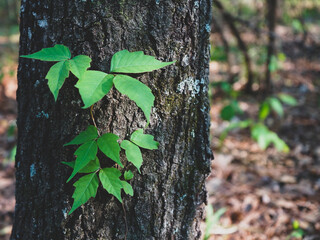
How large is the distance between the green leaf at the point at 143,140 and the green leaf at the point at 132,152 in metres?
0.02

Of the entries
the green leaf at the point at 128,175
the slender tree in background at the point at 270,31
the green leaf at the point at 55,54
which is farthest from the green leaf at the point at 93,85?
the slender tree in background at the point at 270,31

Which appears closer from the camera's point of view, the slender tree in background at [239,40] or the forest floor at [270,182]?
the forest floor at [270,182]

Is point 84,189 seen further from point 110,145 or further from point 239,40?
point 239,40

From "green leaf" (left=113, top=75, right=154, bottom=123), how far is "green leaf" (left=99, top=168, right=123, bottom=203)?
0.33 m

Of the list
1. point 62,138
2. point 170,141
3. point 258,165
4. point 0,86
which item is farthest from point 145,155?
point 0,86

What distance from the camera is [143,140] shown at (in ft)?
3.63

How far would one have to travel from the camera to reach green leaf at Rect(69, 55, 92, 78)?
95cm

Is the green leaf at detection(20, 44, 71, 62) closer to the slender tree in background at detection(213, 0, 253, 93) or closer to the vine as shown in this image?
the vine

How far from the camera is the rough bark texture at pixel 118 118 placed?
105cm

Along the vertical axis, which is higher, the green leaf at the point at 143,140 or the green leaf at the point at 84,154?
the green leaf at the point at 143,140

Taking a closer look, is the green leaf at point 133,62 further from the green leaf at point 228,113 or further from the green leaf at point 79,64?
the green leaf at point 228,113

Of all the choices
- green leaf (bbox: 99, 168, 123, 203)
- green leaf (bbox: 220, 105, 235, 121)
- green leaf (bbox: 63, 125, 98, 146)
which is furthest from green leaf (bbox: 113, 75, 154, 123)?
green leaf (bbox: 220, 105, 235, 121)

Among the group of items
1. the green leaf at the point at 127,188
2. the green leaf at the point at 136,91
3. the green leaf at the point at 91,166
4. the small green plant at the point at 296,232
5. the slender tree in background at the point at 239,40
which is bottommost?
the small green plant at the point at 296,232

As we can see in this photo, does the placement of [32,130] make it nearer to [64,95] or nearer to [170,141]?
[64,95]
